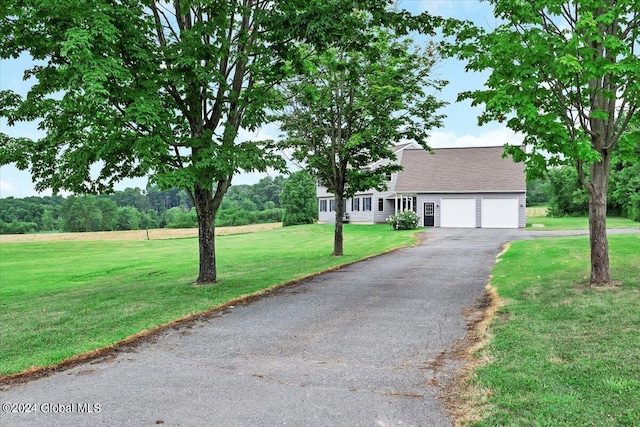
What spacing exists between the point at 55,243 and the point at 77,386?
3195cm

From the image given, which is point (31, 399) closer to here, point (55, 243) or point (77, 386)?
point (77, 386)

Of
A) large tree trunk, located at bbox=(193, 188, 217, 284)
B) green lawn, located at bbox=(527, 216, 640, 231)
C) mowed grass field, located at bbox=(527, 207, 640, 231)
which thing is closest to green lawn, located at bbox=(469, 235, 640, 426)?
large tree trunk, located at bbox=(193, 188, 217, 284)

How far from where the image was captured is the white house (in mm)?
34219

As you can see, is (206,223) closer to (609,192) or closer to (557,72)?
(557,72)

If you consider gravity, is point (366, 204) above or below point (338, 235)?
above

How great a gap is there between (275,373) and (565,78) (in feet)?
24.0

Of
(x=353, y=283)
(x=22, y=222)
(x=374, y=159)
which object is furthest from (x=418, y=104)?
(x=22, y=222)

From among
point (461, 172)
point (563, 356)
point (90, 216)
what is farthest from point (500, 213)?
point (90, 216)

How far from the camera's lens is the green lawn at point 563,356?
4.02m

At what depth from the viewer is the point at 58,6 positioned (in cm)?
784

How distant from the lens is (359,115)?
18328 millimetres

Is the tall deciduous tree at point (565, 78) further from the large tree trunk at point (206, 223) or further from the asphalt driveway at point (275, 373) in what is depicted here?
the large tree trunk at point (206, 223)

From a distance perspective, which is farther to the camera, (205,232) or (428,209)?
(428,209)

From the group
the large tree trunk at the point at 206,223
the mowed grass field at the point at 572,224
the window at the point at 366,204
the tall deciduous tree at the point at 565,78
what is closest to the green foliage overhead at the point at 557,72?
the tall deciduous tree at the point at 565,78
